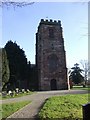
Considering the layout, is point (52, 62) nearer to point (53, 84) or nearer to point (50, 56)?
point (50, 56)

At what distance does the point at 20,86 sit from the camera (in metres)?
49.6

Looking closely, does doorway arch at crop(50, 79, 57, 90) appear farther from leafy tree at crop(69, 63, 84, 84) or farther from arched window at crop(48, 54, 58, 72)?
leafy tree at crop(69, 63, 84, 84)

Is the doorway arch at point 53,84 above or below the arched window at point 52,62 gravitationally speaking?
below

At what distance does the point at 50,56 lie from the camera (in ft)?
161

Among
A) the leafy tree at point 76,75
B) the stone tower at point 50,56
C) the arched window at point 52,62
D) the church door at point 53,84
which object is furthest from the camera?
the leafy tree at point 76,75

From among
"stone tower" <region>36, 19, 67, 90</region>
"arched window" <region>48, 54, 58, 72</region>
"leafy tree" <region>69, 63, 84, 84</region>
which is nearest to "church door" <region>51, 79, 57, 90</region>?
"stone tower" <region>36, 19, 67, 90</region>

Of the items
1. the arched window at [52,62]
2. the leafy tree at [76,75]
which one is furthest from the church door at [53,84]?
the leafy tree at [76,75]

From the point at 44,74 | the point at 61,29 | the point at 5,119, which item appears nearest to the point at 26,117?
the point at 5,119

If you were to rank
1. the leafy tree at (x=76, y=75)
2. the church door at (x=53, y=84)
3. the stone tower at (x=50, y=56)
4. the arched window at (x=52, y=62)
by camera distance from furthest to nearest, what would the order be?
the leafy tree at (x=76, y=75)
the arched window at (x=52, y=62)
the stone tower at (x=50, y=56)
the church door at (x=53, y=84)

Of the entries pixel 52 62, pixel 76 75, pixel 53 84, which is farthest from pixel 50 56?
pixel 76 75

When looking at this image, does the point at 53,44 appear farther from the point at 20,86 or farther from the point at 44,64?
the point at 20,86

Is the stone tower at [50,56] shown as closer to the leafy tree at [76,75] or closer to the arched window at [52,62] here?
the arched window at [52,62]

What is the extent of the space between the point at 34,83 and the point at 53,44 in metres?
8.33

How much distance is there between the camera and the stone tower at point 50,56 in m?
48.0
